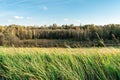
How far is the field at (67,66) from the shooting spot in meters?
4.42

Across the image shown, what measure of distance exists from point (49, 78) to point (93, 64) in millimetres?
882

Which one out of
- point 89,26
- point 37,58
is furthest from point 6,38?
point 37,58

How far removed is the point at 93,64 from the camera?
15.5 feet

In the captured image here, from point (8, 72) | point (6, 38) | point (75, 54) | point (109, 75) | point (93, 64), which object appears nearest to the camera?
point (109, 75)

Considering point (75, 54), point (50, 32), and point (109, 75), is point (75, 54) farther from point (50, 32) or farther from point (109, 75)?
point (50, 32)

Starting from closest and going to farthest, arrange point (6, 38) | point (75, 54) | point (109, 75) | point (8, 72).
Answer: point (109, 75), point (8, 72), point (75, 54), point (6, 38)

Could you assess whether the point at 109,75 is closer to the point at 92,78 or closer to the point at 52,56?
the point at 92,78

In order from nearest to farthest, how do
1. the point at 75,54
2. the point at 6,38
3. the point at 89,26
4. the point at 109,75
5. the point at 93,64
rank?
the point at 109,75, the point at 93,64, the point at 75,54, the point at 6,38, the point at 89,26

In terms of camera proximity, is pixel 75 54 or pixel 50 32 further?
pixel 50 32

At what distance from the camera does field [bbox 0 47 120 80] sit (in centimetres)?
442

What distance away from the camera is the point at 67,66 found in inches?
184

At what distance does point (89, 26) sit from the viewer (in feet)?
259

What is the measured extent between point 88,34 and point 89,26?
10.0 m

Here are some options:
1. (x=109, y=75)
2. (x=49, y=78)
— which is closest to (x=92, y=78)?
(x=109, y=75)
